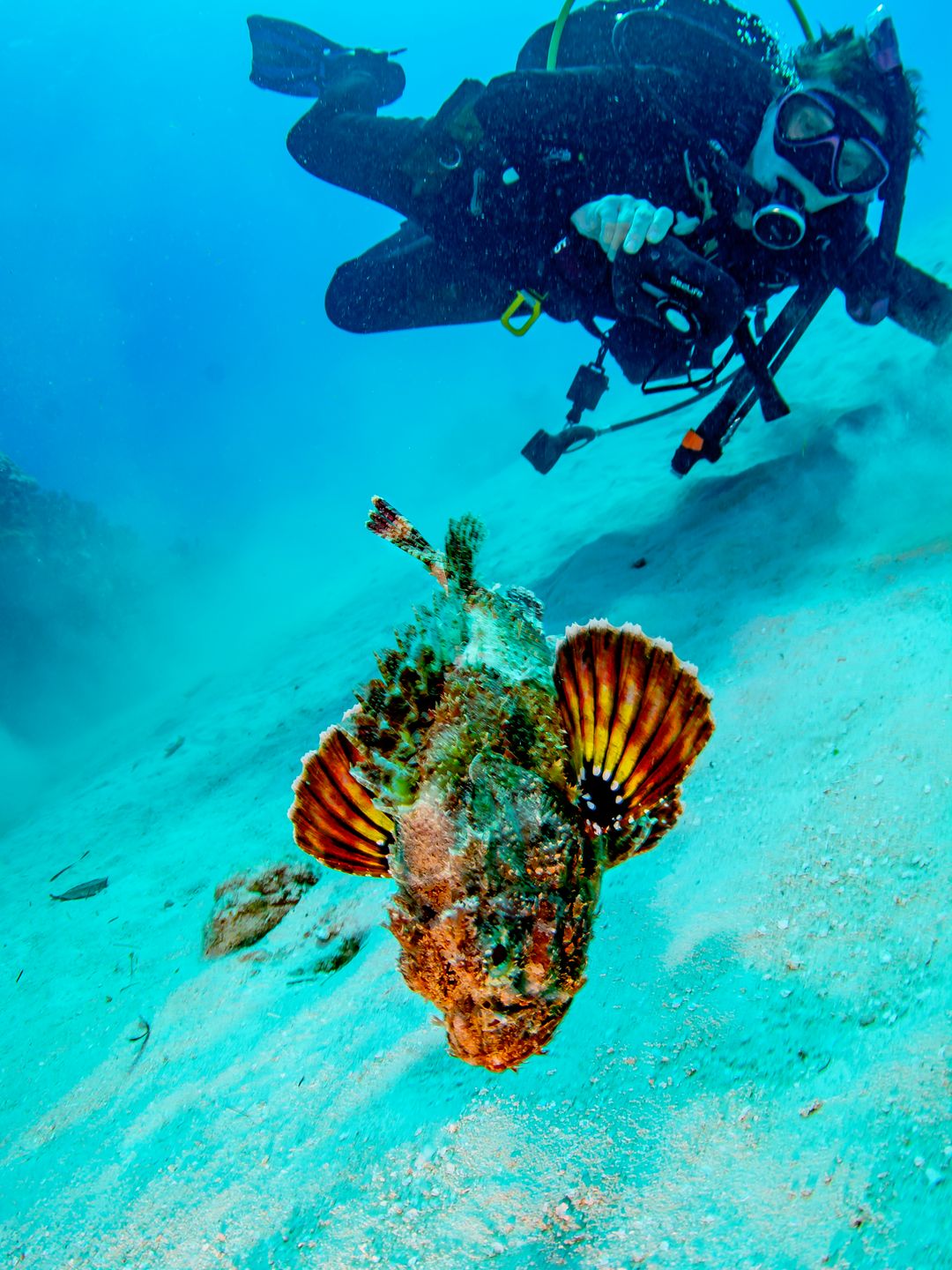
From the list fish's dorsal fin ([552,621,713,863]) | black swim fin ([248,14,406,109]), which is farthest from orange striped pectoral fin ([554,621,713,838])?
black swim fin ([248,14,406,109])

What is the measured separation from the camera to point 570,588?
20.5 feet

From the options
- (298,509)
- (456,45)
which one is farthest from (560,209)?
(456,45)

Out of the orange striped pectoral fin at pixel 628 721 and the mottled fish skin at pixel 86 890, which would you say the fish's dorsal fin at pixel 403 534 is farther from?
the mottled fish skin at pixel 86 890

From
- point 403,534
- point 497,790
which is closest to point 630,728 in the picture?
point 497,790

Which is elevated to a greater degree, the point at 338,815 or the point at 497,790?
the point at 497,790

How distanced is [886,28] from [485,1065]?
25.3 ft

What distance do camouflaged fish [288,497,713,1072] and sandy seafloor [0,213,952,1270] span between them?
1.88 ft

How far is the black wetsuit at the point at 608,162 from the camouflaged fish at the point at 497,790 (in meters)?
4.12

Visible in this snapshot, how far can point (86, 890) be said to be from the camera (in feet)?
16.5

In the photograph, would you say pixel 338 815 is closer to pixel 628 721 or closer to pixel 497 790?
pixel 497 790

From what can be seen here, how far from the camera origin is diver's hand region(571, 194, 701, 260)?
455 centimetres

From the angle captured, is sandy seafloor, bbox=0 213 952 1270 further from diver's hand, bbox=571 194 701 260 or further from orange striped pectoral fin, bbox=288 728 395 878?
diver's hand, bbox=571 194 701 260

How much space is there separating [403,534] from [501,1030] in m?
2.18

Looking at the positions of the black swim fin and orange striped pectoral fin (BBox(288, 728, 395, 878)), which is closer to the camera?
orange striped pectoral fin (BBox(288, 728, 395, 878))
